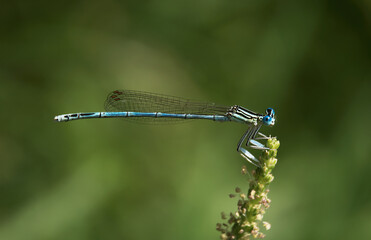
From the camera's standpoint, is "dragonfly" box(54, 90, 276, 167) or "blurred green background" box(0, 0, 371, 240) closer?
"blurred green background" box(0, 0, 371, 240)

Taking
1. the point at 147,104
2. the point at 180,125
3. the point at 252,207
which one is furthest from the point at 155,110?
the point at 252,207

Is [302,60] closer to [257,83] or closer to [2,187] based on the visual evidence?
[257,83]

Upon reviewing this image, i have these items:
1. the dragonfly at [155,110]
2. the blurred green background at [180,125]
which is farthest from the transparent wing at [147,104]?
the blurred green background at [180,125]

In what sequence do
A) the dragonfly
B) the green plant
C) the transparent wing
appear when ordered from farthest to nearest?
1. the transparent wing
2. the dragonfly
3. the green plant

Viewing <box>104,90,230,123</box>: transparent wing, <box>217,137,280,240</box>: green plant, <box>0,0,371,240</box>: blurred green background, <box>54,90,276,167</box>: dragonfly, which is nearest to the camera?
<box>217,137,280,240</box>: green plant

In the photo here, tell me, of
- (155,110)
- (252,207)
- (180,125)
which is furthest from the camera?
(180,125)

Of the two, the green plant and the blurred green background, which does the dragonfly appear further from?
the green plant

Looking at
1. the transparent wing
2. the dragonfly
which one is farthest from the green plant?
the transparent wing

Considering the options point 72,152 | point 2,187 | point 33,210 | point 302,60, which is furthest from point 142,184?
point 302,60

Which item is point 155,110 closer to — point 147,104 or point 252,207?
point 147,104
